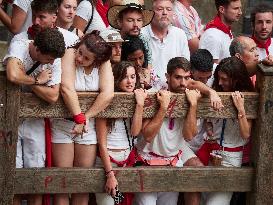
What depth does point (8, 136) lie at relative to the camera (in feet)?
18.9

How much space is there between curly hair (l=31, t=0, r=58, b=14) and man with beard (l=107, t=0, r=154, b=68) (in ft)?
2.79

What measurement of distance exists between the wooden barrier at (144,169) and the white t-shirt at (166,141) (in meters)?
0.19

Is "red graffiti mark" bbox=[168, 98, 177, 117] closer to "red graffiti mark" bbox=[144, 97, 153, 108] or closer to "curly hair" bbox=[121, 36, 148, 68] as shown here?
"red graffiti mark" bbox=[144, 97, 153, 108]

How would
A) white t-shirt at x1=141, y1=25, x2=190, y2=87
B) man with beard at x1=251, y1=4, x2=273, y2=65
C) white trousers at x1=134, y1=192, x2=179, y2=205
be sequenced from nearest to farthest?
white trousers at x1=134, y1=192, x2=179, y2=205 → white t-shirt at x1=141, y1=25, x2=190, y2=87 → man with beard at x1=251, y1=4, x2=273, y2=65

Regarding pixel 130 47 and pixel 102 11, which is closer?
pixel 130 47

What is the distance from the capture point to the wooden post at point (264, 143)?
593cm

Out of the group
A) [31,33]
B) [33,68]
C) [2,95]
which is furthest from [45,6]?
[2,95]

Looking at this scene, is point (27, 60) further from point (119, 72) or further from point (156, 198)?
point (156, 198)

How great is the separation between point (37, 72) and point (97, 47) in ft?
1.57

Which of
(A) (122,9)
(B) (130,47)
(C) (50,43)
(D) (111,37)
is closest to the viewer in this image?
(C) (50,43)

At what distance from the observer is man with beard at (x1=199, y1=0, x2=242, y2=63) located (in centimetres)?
752

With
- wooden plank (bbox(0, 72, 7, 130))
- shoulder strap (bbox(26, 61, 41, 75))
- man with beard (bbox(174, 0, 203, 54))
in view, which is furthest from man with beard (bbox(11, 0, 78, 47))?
man with beard (bbox(174, 0, 203, 54))

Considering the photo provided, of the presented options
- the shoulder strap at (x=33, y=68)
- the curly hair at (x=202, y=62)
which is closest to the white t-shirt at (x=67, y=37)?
the shoulder strap at (x=33, y=68)

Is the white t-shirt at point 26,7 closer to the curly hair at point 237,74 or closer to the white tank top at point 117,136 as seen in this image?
the white tank top at point 117,136
